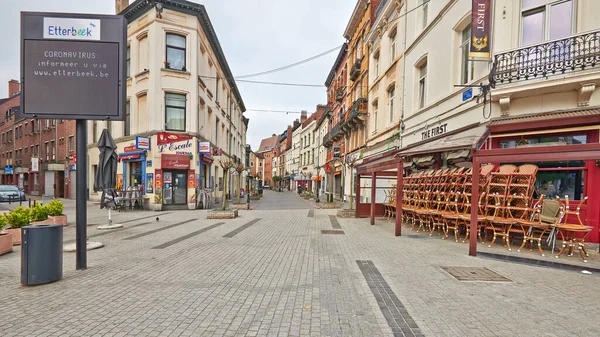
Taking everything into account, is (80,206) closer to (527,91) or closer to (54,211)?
(54,211)

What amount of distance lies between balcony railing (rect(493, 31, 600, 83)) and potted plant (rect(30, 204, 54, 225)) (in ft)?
44.7

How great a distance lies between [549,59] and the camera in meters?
7.15

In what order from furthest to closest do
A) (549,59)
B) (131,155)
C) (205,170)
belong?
1. (205,170)
2. (131,155)
3. (549,59)

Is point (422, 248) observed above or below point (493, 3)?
below

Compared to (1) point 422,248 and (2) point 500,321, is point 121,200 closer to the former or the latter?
(1) point 422,248

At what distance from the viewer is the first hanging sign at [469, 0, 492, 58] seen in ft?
26.3

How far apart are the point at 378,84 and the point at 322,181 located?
2195 cm

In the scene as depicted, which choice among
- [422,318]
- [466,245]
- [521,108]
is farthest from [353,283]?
[521,108]

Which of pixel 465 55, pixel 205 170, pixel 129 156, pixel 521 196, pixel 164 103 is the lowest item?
pixel 521 196

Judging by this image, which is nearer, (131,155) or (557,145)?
(557,145)

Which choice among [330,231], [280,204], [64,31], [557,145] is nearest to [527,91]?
[557,145]

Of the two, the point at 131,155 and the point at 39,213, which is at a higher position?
the point at 131,155

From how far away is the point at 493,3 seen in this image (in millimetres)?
8141

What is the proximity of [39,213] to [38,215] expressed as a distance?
0.08 metres
